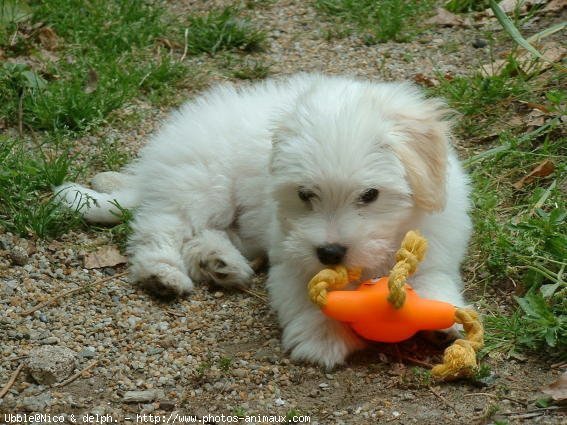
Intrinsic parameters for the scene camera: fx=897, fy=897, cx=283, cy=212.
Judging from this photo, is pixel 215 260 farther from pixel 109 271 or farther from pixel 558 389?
pixel 558 389

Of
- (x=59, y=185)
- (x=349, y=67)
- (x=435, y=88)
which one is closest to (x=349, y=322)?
(x=59, y=185)

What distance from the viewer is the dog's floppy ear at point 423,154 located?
386cm

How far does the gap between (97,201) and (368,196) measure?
195 centimetres

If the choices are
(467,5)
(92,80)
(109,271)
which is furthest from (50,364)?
(467,5)

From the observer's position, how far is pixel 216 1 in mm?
7781

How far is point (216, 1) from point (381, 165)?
4407mm

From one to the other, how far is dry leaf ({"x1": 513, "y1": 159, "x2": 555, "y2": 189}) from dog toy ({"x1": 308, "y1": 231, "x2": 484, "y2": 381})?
1.56m

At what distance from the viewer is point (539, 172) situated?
5141 mm

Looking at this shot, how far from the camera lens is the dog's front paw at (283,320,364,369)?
12.8 feet

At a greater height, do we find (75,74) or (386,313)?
(386,313)

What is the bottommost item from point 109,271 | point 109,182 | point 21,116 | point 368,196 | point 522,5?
point 109,271

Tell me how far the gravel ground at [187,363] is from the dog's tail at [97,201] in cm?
15

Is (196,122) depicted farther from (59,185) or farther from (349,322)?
(349,322)

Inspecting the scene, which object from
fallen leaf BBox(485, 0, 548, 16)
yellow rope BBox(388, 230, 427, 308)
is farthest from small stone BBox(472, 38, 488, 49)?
yellow rope BBox(388, 230, 427, 308)
